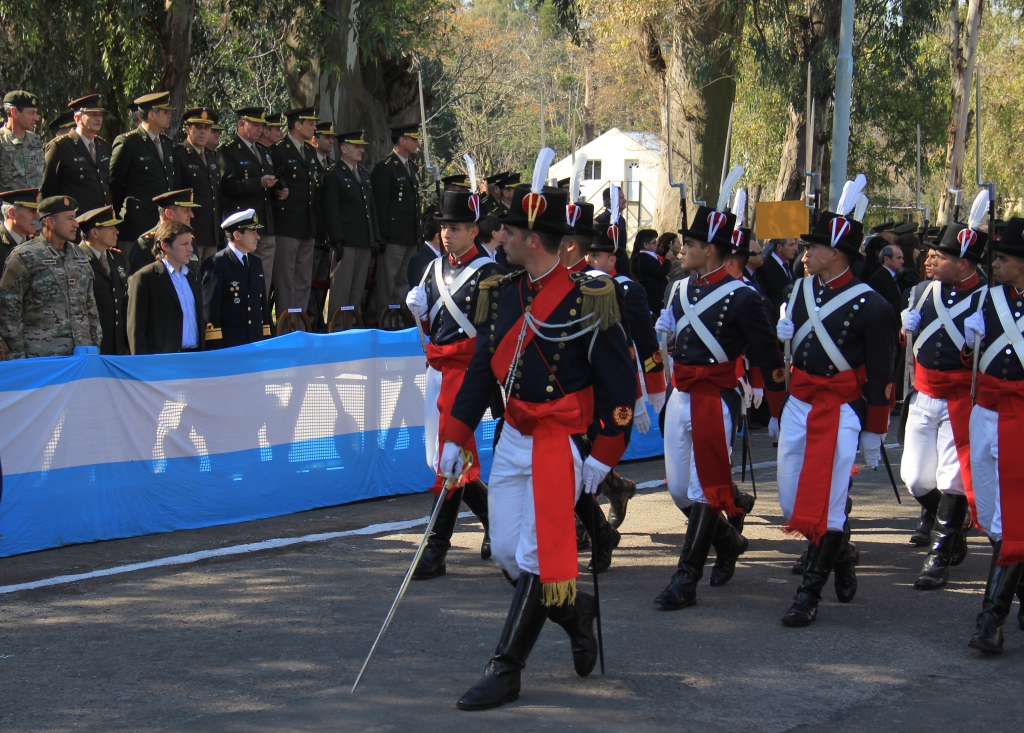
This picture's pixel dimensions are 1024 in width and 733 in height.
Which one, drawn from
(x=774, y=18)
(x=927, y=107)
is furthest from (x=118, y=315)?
(x=927, y=107)

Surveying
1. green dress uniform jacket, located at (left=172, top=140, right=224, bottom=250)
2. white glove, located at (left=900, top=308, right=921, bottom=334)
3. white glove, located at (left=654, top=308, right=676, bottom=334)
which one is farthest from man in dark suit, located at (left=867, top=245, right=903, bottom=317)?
white glove, located at (left=654, top=308, right=676, bottom=334)

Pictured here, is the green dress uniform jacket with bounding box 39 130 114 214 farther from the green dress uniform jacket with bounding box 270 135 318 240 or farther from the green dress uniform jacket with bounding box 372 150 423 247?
the green dress uniform jacket with bounding box 372 150 423 247

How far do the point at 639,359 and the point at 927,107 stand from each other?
28532 mm

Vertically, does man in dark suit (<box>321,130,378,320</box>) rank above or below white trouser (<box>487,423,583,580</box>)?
above

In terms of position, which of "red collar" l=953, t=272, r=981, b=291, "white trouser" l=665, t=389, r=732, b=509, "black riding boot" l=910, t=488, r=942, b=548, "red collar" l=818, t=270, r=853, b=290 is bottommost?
"black riding boot" l=910, t=488, r=942, b=548

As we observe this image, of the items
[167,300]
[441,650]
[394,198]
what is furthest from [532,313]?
[394,198]

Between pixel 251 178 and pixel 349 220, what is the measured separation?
1276mm

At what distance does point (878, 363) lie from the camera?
268 inches

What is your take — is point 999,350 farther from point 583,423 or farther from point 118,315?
point 118,315

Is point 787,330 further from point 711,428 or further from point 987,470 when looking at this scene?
point 987,470

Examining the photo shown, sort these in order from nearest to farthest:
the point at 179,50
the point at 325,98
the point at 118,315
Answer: the point at 118,315 < the point at 179,50 < the point at 325,98

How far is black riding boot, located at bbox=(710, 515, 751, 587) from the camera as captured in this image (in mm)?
7445

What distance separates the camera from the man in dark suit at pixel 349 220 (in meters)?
13.0

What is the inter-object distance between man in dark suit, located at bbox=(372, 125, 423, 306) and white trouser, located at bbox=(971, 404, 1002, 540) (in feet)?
24.9
